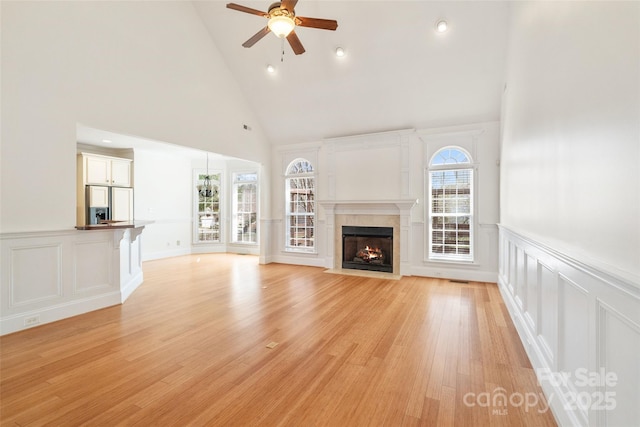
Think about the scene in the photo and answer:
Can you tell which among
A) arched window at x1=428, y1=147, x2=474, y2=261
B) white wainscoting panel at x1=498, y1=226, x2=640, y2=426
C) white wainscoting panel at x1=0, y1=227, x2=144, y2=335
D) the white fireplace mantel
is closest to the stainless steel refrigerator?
white wainscoting panel at x1=0, y1=227, x2=144, y2=335

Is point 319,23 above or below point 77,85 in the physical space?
above

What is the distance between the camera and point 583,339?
5.06ft

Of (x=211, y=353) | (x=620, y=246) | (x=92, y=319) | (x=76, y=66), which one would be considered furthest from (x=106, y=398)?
(x=76, y=66)

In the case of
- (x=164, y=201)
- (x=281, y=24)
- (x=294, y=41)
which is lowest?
(x=164, y=201)

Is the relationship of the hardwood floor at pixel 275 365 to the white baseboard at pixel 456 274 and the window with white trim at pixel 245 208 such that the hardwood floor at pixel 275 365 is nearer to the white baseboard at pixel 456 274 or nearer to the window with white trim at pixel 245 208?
the white baseboard at pixel 456 274

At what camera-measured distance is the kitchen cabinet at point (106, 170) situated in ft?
18.9

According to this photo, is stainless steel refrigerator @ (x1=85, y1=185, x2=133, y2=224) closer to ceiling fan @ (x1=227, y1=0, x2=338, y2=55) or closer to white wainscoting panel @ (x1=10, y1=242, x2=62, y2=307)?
white wainscoting panel @ (x1=10, y1=242, x2=62, y2=307)

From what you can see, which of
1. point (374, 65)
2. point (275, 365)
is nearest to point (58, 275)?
point (275, 365)

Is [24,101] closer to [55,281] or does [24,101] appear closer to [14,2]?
[14,2]

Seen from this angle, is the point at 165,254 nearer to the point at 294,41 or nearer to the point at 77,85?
the point at 77,85

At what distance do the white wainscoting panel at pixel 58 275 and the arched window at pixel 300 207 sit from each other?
371 centimetres

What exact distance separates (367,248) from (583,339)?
16.2ft

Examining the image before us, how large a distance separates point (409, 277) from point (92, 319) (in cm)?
511

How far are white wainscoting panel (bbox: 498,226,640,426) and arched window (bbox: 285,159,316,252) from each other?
4.94 m
